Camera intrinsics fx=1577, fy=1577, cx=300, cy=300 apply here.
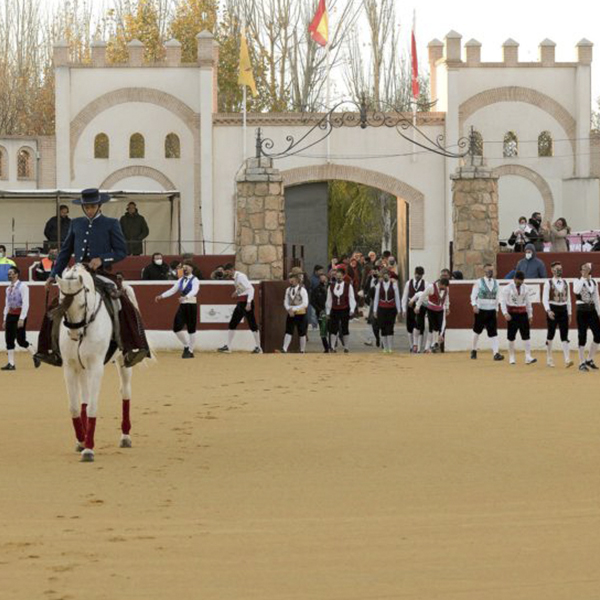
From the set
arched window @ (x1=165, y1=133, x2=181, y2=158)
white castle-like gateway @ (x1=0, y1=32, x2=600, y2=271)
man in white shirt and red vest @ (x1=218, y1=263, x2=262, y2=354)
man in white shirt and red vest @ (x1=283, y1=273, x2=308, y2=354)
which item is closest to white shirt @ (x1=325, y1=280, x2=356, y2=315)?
man in white shirt and red vest @ (x1=283, y1=273, x2=308, y2=354)

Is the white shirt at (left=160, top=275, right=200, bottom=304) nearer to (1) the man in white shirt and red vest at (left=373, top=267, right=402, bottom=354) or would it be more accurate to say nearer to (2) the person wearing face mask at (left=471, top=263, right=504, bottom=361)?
(1) the man in white shirt and red vest at (left=373, top=267, right=402, bottom=354)

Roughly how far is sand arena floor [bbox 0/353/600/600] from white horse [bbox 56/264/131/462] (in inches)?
15.4

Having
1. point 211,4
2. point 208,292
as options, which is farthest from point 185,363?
point 211,4

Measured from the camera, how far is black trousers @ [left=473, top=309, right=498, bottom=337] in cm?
2903

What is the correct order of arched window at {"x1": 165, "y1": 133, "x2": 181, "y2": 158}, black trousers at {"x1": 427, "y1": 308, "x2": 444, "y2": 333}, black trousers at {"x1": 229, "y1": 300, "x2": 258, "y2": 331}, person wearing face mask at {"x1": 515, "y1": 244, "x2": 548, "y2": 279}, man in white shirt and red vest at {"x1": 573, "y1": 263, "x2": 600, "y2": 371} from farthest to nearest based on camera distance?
arched window at {"x1": 165, "y1": 133, "x2": 181, "y2": 158}, person wearing face mask at {"x1": 515, "y1": 244, "x2": 548, "y2": 279}, black trousers at {"x1": 427, "y1": 308, "x2": 444, "y2": 333}, black trousers at {"x1": 229, "y1": 300, "x2": 258, "y2": 331}, man in white shirt and red vest at {"x1": 573, "y1": 263, "x2": 600, "y2": 371}

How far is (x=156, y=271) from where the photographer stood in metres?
33.2

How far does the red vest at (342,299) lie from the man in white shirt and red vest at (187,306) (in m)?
2.79

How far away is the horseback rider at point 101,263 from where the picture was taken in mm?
15266

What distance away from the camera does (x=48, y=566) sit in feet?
31.3

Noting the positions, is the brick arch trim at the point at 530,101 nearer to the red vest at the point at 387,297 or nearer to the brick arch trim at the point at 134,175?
the brick arch trim at the point at 134,175

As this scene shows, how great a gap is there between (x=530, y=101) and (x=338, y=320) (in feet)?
57.8

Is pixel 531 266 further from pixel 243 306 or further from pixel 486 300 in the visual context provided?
pixel 243 306

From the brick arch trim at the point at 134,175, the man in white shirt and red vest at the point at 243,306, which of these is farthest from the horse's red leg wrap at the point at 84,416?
the brick arch trim at the point at 134,175

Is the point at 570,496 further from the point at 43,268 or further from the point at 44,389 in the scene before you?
the point at 43,268
